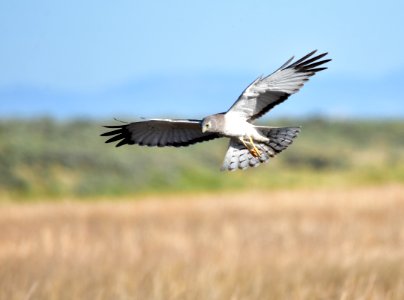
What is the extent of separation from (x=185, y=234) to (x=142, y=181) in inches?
518

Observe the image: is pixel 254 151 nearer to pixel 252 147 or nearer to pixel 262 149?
pixel 252 147

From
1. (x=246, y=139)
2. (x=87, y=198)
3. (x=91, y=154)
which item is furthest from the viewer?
(x=91, y=154)

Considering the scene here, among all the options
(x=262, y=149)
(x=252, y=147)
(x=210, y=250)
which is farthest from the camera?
(x=210, y=250)

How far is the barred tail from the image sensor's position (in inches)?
183

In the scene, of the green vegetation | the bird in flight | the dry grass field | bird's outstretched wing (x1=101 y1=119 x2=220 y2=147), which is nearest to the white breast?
the bird in flight

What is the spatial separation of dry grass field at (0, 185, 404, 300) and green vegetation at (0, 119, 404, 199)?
250 inches

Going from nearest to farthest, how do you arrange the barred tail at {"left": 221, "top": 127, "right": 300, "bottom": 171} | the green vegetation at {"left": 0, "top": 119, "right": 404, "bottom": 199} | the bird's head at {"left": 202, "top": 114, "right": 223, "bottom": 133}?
the bird's head at {"left": 202, "top": 114, "right": 223, "bottom": 133}
the barred tail at {"left": 221, "top": 127, "right": 300, "bottom": 171}
the green vegetation at {"left": 0, "top": 119, "right": 404, "bottom": 199}

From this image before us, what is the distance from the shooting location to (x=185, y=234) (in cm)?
1438

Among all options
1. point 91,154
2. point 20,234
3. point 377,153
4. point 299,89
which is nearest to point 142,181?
point 91,154

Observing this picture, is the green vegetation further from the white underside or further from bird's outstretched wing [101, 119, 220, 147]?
the white underside

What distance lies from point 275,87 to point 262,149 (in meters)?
0.30

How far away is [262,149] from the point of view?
475 cm

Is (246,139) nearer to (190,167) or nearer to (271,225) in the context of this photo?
(271,225)

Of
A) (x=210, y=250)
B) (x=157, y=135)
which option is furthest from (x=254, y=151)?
(x=210, y=250)
